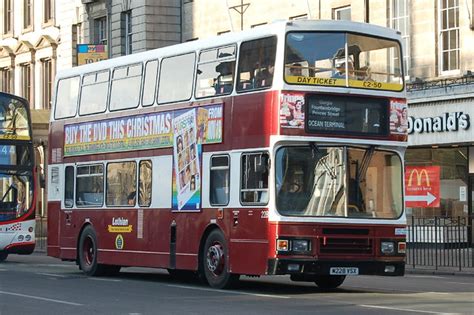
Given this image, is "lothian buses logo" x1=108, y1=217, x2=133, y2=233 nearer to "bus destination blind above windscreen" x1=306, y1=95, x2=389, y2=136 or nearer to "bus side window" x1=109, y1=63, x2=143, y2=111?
"bus side window" x1=109, y1=63, x2=143, y2=111

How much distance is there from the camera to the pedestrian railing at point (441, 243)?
96.3ft

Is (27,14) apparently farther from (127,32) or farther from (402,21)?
(402,21)

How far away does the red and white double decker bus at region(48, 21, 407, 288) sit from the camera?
65.0ft

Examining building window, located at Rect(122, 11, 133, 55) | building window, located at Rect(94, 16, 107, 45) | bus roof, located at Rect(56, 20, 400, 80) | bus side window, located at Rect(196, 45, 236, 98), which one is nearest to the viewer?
bus roof, located at Rect(56, 20, 400, 80)

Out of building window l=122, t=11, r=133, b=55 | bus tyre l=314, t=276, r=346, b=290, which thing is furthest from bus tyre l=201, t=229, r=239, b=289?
building window l=122, t=11, r=133, b=55

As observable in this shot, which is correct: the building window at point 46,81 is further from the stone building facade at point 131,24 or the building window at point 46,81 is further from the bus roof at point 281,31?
the bus roof at point 281,31

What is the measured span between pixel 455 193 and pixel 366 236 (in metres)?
16.7

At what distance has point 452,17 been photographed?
3578 cm

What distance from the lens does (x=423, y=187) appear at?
3697cm

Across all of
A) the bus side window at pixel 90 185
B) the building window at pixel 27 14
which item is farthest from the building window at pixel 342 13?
the building window at pixel 27 14

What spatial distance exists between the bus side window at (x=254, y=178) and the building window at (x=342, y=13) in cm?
2012

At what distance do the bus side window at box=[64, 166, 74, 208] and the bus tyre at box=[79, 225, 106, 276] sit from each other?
93cm

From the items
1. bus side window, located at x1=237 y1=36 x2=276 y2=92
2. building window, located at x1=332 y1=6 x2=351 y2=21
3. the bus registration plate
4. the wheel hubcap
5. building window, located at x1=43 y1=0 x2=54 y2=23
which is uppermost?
building window, located at x1=43 y1=0 x2=54 y2=23

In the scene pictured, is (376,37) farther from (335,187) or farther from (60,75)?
(60,75)
